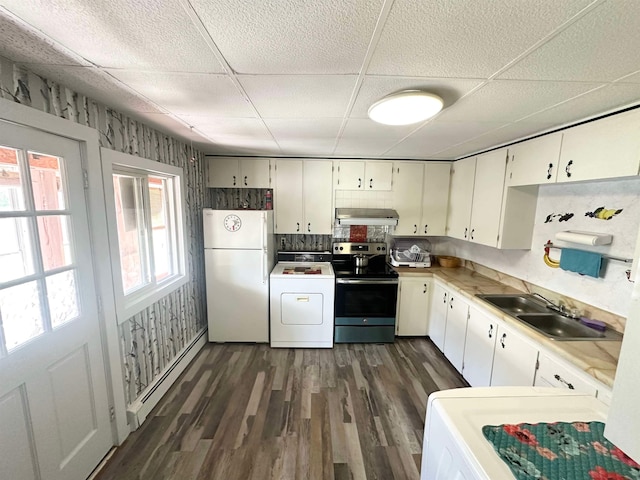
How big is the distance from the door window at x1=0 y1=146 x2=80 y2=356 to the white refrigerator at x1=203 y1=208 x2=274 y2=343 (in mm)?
1443

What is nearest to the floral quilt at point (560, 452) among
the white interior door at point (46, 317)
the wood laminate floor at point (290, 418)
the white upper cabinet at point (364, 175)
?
the wood laminate floor at point (290, 418)

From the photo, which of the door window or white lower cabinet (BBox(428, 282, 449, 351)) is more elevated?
the door window

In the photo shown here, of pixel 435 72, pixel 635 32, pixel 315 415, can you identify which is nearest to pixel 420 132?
pixel 435 72

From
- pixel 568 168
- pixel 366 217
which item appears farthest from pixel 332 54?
pixel 366 217

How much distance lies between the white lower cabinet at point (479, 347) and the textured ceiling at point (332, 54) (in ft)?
5.08

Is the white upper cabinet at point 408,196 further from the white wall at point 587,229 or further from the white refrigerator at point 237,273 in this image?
the white refrigerator at point 237,273

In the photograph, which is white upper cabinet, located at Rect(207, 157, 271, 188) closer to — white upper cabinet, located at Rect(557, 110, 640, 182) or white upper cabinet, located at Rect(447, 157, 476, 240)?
white upper cabinet, located at Rect(447, 157, 476, 240)

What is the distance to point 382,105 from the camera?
1.39 metres

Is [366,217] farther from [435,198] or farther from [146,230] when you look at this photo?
[146,230]

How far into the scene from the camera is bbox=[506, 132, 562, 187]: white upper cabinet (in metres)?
1.84

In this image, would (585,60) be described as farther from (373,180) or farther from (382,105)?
(373,180)

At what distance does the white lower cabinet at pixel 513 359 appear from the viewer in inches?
65.3

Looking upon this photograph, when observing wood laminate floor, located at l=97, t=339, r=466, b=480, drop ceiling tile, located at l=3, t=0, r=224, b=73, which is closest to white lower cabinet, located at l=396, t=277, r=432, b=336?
wood laminate floor, located at l=97, t=339, r=466, b=480

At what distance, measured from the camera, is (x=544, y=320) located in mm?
1983
